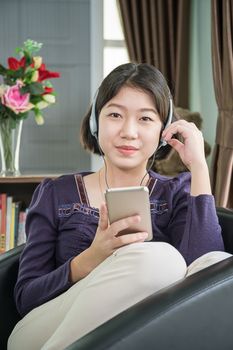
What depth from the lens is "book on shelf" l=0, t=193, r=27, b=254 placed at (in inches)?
111

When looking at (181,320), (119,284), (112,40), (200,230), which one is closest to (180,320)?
(181,320)

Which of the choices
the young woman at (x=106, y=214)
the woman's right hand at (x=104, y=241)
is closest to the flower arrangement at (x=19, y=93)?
the young woman at (x=106, y=214)

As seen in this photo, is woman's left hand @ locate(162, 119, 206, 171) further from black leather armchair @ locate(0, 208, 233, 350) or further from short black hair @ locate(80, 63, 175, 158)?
black leather armchair @ locate(0, 208, 233, 350)

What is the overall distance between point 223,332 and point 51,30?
2.78 meters

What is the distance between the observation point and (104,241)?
1.24 m

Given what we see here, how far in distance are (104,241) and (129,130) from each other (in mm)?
295

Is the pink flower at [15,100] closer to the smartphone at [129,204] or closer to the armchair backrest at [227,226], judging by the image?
the armchair backrest at [227,226]

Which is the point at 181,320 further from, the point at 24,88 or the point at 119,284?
the point at 24,88

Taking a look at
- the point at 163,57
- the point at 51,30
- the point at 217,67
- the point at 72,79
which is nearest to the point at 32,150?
the point at 72,79

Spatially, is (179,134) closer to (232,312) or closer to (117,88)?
(117,88)

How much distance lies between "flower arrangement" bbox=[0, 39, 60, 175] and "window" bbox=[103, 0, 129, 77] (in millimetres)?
880

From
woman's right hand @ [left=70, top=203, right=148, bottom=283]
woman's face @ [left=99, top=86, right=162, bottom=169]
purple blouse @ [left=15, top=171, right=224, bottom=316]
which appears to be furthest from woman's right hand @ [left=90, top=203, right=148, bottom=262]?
woman's face @ [left=99, top=86, right=162, bottom=169]

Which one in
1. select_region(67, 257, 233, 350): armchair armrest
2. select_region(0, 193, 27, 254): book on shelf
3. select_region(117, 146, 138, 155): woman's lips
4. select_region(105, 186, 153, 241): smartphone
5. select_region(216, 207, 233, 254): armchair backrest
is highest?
select_region(117, 146, 138, 155): woman's lips

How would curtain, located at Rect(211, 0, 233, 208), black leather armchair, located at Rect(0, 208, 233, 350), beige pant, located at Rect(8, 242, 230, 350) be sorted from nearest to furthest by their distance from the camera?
black leather armchair, located at Rect(0, 208, 233, 350), beige pant, located at Rect(8, 242, 230, 350), curtain, located at Rect(211, 0, 233, 208)
